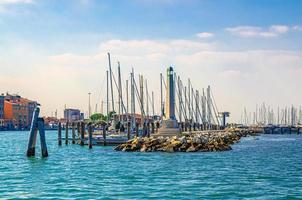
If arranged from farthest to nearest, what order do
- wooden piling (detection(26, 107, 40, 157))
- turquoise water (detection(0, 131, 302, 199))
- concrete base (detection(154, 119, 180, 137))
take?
concrete base (detection(154, 119, 180, 137)) → wooden piling (detection(26, 107, 40, 157)) → turquoise water (detection(0, 131, 302, 199))

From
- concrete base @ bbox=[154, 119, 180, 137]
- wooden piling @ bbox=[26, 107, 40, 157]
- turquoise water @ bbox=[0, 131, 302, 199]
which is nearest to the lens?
turquoise water @ bbox=[0, 131, 302, 199]

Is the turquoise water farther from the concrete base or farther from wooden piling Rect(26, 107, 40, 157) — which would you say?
the concrete base

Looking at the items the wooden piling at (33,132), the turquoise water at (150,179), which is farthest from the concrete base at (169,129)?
the wooden piling at (33,132)

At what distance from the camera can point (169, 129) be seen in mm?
66562

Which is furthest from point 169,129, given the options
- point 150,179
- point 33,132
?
point 150,179

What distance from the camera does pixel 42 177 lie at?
32.7 meters

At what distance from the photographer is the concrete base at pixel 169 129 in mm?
65281

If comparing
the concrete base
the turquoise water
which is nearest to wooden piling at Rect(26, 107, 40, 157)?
the turquoise water

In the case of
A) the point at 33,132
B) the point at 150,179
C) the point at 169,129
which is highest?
the point at 33,132

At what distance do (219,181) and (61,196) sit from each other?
9.22 m

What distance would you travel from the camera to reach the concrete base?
65281 mm

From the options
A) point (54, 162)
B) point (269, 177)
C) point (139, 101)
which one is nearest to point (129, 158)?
point (54, 162)

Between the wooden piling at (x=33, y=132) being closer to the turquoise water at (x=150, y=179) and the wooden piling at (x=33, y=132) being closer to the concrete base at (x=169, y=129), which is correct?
the turquoise water at (x=150, y=179)

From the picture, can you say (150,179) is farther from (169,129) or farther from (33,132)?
(169,129)
